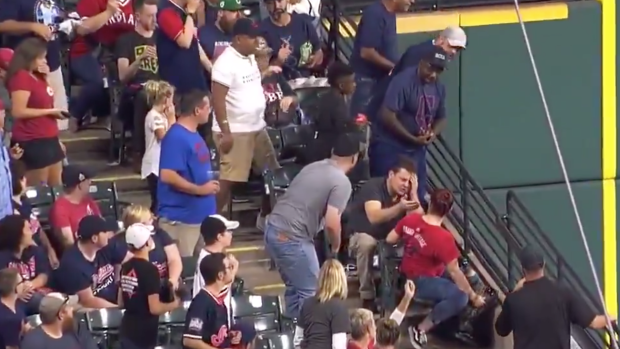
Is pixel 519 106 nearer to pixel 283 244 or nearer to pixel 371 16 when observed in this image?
pixel 371 16

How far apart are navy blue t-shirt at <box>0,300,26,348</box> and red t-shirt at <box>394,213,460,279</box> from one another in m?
2.81

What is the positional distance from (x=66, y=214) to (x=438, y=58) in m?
2.92

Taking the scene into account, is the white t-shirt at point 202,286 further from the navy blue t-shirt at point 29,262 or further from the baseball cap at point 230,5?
the baseball cap at point 230,5

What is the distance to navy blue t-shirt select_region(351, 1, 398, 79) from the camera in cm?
1120

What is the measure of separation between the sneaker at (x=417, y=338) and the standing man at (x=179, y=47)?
2350 mm

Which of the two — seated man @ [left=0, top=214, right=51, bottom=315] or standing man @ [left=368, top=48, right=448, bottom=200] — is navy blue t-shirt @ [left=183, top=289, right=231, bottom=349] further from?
standing man @ [left=368, top=48, right=448, bottom=200]

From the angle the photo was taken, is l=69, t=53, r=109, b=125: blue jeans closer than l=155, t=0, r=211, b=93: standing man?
No

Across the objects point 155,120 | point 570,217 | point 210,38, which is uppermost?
point 210,38

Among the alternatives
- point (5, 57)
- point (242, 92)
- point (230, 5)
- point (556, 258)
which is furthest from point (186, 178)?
point (556, 258)

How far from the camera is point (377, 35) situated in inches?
441

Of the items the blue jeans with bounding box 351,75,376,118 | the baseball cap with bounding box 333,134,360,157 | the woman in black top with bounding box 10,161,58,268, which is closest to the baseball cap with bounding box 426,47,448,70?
the blue jeans with bounding box 351,75,376,118

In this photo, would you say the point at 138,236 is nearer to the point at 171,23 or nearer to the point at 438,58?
the point at 171,23

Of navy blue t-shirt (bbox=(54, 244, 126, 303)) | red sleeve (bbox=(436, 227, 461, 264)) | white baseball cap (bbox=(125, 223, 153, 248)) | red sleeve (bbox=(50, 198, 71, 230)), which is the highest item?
white baseball cap (bbox=(125, 223, 153, 248))

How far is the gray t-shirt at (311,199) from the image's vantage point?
29.0 ft
